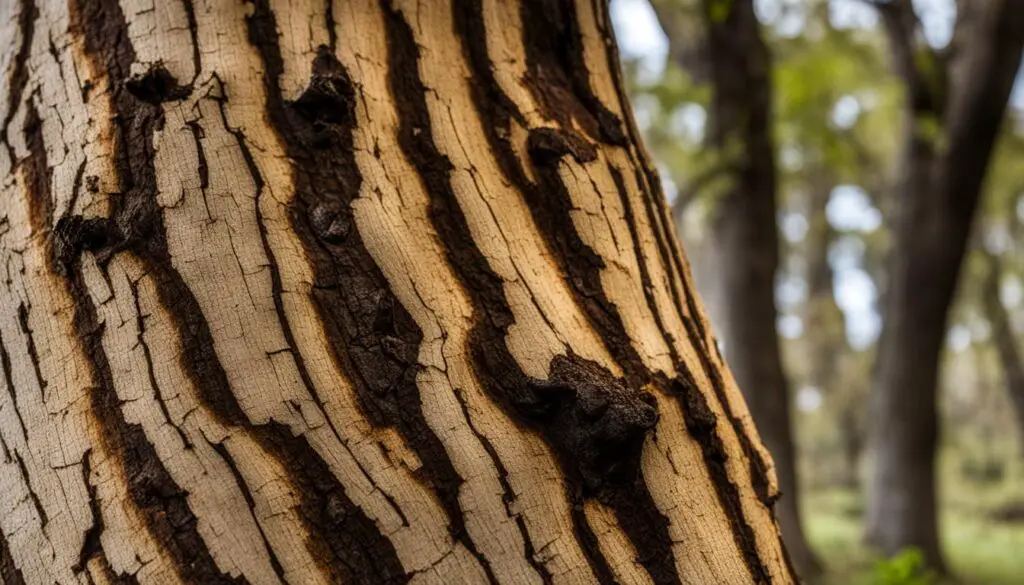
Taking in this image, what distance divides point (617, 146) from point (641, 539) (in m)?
0.59

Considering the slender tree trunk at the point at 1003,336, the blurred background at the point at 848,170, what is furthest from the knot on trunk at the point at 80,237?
the slender tree trunk at the point at 1003,336

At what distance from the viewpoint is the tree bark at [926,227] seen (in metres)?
6.91

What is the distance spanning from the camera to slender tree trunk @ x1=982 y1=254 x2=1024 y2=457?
56.6 feet

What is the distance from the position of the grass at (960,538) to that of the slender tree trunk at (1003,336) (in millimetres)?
2182

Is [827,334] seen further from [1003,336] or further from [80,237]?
[80,237]

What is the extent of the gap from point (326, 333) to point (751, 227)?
21.5 ft

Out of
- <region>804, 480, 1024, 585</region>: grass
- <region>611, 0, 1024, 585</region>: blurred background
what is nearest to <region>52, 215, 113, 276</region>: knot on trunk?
<region>611, 0, 1024, 585</region>: blurred background

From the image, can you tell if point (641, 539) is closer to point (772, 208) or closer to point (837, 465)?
point (772, 208)

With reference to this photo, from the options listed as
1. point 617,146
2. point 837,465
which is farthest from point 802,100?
point 837,465

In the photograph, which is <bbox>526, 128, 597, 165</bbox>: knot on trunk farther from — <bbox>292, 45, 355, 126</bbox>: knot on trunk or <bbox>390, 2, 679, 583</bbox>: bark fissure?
<bbox>292, 45, 355, 126</bbox>: knot on trunk

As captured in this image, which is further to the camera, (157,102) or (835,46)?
(835,46)

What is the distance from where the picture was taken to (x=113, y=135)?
1.12 meters

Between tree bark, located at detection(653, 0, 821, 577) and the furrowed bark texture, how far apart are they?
6.13 metres

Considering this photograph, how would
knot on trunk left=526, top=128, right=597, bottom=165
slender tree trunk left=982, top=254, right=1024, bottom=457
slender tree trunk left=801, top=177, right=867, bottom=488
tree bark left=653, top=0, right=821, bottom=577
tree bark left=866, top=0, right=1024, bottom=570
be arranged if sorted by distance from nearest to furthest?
knot on trunk left=526, top=128, right=597, bottom=165 → tree bark left=866, top=0, right=1024, bottom=570 → tree bark left=653, top=0, right=821, bottom=577 → slender tree trunk left=982, top=254, right=1024, bottom=457 → slender tree trunk left=801, top=177, right=867, bottom=488
